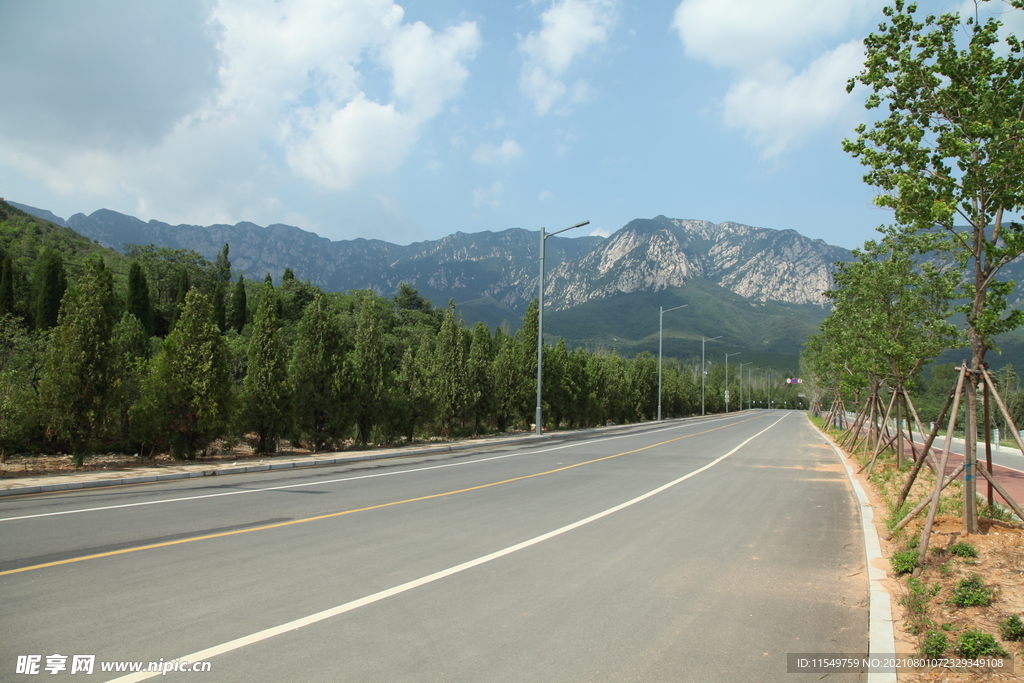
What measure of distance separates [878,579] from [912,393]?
562 inches

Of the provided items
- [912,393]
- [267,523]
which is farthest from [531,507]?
[912,393]

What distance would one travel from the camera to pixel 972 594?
17.3 feet

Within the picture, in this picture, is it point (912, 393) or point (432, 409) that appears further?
point (432, 409)

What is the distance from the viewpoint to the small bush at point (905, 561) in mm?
6387

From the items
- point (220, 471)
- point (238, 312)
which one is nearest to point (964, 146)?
point (220, 471)

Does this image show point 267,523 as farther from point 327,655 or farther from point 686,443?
point 686,443

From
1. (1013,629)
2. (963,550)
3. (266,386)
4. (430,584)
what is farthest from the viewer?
(266,386)

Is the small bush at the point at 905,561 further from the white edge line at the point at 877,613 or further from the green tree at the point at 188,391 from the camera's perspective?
the green tree at the point at 188,391

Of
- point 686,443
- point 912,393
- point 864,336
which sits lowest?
point 686,443

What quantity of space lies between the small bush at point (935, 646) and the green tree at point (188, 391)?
17105 millimetres

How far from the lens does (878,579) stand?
6340 mm

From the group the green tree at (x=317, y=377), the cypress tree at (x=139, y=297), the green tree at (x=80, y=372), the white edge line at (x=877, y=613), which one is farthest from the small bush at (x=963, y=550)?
the cypress tree at (x=139, y=297)

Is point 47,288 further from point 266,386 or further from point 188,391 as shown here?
point 188,391

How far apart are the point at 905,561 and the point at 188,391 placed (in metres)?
17.2
